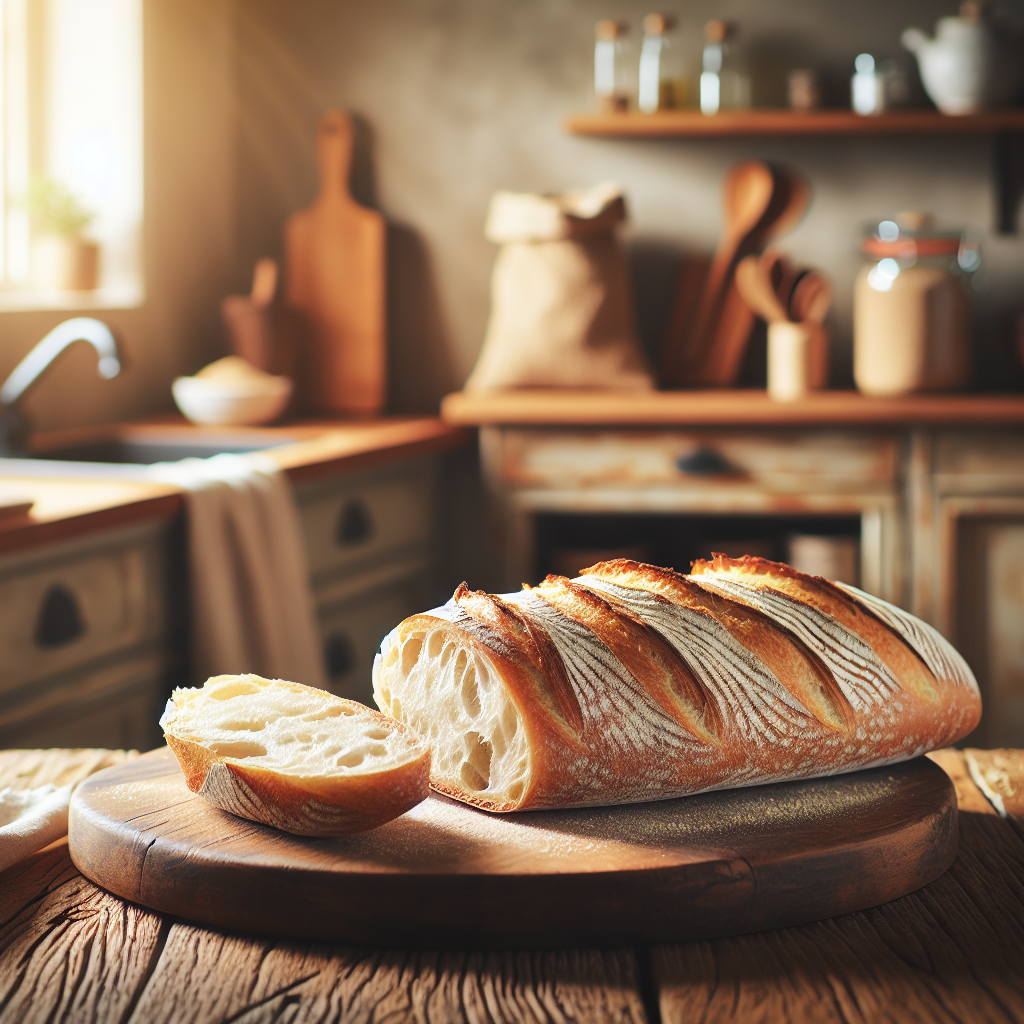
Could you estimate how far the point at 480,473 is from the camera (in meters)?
3.13

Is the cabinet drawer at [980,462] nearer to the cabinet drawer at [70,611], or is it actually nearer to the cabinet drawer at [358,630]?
the cabinet drawer at [358,630]

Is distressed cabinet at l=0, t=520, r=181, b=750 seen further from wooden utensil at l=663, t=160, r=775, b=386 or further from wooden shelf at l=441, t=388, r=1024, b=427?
wooden utensil at l=663, t=160, r=775, b=386

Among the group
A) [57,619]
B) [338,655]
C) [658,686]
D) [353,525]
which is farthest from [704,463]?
[658,686]

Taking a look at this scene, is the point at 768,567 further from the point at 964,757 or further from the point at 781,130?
the point at 781,130

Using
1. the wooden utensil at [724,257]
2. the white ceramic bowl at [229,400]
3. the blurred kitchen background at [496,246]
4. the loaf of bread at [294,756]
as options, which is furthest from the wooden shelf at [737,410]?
the loaf of bread at [294,756]

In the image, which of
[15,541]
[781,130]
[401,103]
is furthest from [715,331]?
[15,541]

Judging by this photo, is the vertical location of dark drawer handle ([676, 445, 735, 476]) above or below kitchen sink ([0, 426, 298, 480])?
below

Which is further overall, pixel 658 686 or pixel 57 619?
pixel 57 619

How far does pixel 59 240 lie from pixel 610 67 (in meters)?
1.29

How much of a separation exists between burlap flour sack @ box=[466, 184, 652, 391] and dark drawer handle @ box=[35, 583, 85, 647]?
1.36 m

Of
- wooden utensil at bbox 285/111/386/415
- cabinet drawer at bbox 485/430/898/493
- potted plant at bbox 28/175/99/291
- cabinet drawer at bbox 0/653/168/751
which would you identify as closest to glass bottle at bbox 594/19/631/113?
wooden utensil at bbox 285/111/386/415

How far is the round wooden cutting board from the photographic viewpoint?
65cm

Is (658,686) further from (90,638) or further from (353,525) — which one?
(353,525)

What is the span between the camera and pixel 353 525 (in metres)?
2.52
